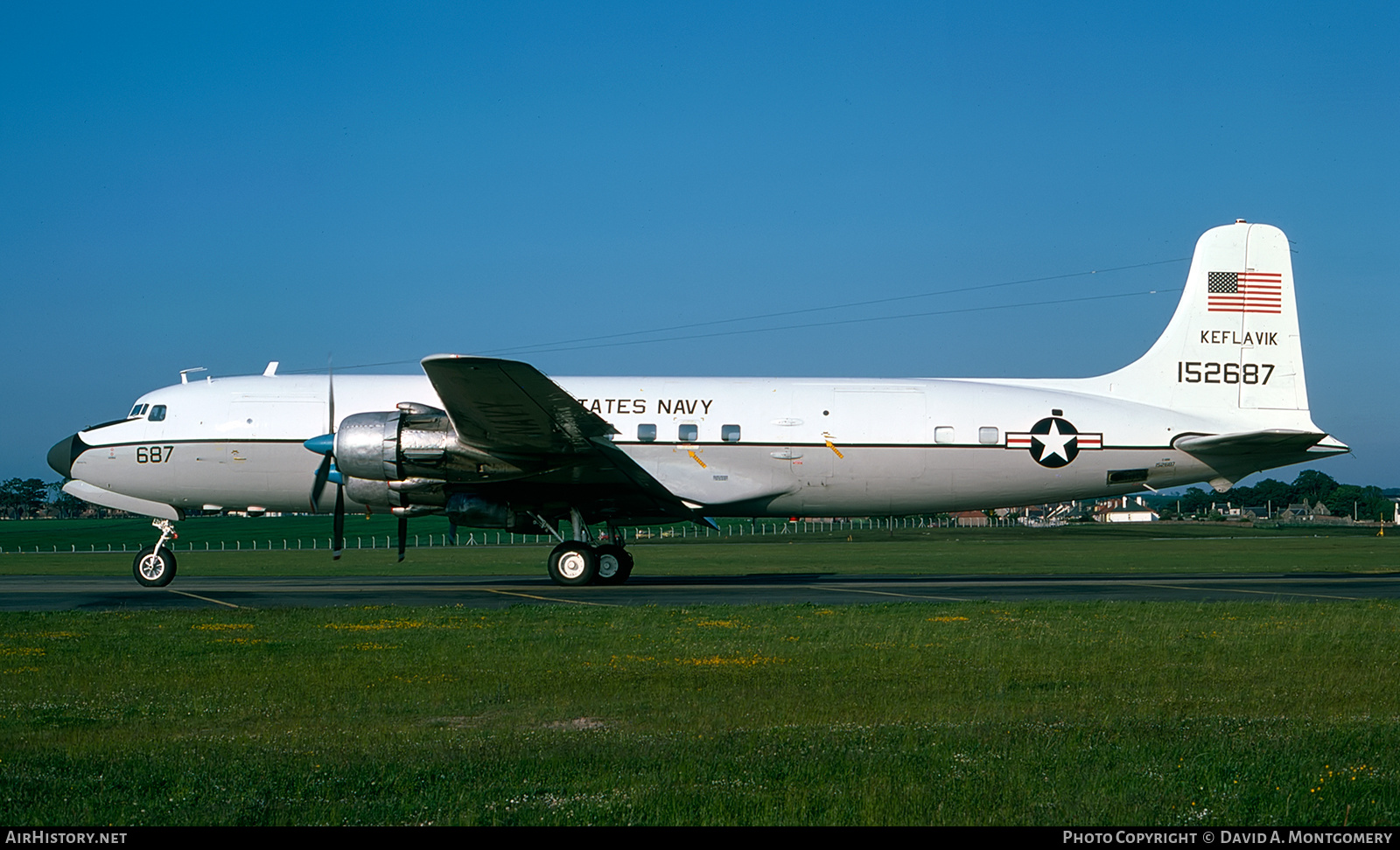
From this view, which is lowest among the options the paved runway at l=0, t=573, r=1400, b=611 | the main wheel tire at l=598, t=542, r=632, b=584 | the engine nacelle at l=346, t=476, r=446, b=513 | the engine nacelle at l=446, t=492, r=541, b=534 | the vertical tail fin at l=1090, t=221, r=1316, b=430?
the paved runway at l=0, t=573, r=1400, b=611

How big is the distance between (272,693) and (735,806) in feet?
19.3

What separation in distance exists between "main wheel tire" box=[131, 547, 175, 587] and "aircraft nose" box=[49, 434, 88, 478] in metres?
3.10

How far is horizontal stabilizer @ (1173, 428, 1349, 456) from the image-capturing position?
2403 centimetres

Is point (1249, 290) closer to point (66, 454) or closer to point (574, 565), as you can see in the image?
point (574, 565)

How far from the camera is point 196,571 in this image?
3919cm

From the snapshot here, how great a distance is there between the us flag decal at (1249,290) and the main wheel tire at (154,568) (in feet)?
79.2

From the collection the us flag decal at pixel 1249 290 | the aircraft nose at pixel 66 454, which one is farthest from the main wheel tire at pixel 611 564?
the us flag decal at pixel 1249 290

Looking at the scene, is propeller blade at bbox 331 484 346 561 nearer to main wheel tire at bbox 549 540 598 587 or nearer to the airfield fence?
main wheel tire at bbox 549 540 598 587

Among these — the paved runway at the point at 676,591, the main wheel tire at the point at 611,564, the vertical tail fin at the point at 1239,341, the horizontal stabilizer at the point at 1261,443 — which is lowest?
the paved runway at the point at 676,591

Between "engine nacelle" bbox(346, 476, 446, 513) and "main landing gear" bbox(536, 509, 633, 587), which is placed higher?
"engine nacelle" bbox(346, 476, 446, 513)

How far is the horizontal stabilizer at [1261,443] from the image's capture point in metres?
24.0

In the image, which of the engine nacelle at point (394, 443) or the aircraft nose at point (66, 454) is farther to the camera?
the aircraft nose at point (66, 454)

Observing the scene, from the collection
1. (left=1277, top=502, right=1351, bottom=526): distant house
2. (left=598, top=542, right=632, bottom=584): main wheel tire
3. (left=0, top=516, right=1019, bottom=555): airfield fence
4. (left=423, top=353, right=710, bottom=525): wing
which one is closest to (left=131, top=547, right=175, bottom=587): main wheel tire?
(left=423, top=353, right=710, bottom=525): wing

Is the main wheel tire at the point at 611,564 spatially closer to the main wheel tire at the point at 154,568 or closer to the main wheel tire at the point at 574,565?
the main wheel tire at the point at 574,565
